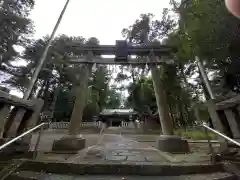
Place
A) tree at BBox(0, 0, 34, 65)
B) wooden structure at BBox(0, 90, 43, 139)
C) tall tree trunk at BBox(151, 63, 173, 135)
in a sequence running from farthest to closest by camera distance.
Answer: tree at BBox(0, 0, 34, 65), tall tree trunk at BBox(151, 63, 173, 135), wooden structure at BBox(0, 90, 43, 139)

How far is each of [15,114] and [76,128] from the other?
306 cm

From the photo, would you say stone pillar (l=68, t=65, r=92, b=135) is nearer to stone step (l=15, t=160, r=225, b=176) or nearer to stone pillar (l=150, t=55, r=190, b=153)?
stone pillar (l=150, t=55, r=190, b=153)

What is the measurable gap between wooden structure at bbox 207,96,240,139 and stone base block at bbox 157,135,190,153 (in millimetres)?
2182

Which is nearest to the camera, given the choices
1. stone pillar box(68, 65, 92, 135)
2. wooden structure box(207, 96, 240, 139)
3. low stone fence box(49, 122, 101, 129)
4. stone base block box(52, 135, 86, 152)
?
wooden structure box(207, 96, 240, 139)

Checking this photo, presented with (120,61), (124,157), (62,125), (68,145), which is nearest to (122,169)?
(124,157)

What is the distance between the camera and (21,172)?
3.49 meters

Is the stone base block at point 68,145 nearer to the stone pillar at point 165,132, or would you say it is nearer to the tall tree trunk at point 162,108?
the stone pillar at point 165,132

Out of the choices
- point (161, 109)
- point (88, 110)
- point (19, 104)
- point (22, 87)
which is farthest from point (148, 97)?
point (19, 104)

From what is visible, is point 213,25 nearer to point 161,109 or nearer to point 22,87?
point 161,109

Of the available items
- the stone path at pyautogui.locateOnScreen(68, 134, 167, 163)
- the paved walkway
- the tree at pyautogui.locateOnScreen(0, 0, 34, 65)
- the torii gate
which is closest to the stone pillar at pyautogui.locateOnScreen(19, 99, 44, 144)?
the paved walkway

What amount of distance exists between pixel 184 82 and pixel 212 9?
42.1ft

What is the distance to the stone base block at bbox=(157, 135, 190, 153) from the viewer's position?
21.8 feet

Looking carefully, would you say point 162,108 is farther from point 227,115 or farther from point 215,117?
point 227,115

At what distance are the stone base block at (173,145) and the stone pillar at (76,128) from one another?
2915 millimetres
